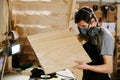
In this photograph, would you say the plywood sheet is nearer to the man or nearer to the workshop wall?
the man

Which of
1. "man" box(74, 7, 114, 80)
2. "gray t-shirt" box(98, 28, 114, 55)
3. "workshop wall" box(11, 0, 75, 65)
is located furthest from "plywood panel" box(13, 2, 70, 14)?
"gray t-shirt" box(98, 28, 114, 55)

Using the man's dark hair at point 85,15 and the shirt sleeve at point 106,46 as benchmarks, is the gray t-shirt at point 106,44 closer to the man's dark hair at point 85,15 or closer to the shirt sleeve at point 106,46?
the shirt sleeve at point 106,46

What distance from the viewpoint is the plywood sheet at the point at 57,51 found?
1921 mm

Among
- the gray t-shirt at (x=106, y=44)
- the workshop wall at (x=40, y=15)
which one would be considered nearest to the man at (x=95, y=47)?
the gray t-shirt at (x=106, y=44)

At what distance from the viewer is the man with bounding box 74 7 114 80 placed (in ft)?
6.67

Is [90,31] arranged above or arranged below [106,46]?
above

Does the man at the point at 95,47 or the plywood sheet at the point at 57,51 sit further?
the man at the point at 95,47

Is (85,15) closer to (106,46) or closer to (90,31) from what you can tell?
(90,31)

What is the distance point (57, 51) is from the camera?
6.59ft

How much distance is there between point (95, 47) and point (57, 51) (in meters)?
0.37

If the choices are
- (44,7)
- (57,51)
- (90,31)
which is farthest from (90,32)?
(44,7)

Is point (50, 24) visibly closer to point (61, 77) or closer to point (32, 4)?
point (32, 4)

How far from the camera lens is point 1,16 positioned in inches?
97.2

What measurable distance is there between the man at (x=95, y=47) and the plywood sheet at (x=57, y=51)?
0.08 m
